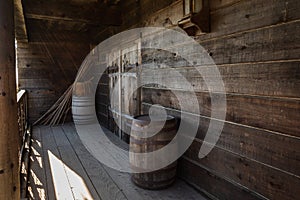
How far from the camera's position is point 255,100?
155 centimetres

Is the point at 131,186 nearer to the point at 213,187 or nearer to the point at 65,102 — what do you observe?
the point at 213,187

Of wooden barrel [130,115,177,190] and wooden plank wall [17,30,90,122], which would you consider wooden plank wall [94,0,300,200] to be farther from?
wooden plank wall [17,30,90,122]

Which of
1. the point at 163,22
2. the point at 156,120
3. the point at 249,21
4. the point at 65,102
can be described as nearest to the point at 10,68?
the point at 156,120

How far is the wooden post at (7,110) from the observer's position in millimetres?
1114

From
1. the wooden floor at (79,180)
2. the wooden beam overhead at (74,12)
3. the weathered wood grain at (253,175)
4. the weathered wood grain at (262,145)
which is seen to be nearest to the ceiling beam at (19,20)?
the wooden beam overhead at (74,12)

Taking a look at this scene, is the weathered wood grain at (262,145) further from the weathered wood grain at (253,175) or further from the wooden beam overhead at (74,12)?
the wooden beam overhead at (74,12)

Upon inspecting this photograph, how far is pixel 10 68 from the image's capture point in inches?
45.8

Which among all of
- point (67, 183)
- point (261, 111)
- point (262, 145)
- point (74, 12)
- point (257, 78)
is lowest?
point (67, 183)

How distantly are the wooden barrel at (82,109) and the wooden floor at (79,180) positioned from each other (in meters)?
1.47

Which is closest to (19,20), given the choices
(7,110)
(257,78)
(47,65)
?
(47,65)

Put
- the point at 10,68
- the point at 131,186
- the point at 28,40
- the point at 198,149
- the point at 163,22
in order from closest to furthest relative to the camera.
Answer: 1. the point at 10,68
2. the point at 198,149
3. the point at 131,186
4. the point at 163,22
5. the point at 28,40

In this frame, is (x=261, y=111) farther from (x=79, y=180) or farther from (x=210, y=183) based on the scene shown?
(x=79, y=180)

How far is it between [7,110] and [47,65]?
14.7 feet

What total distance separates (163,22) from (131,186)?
1.75 m
